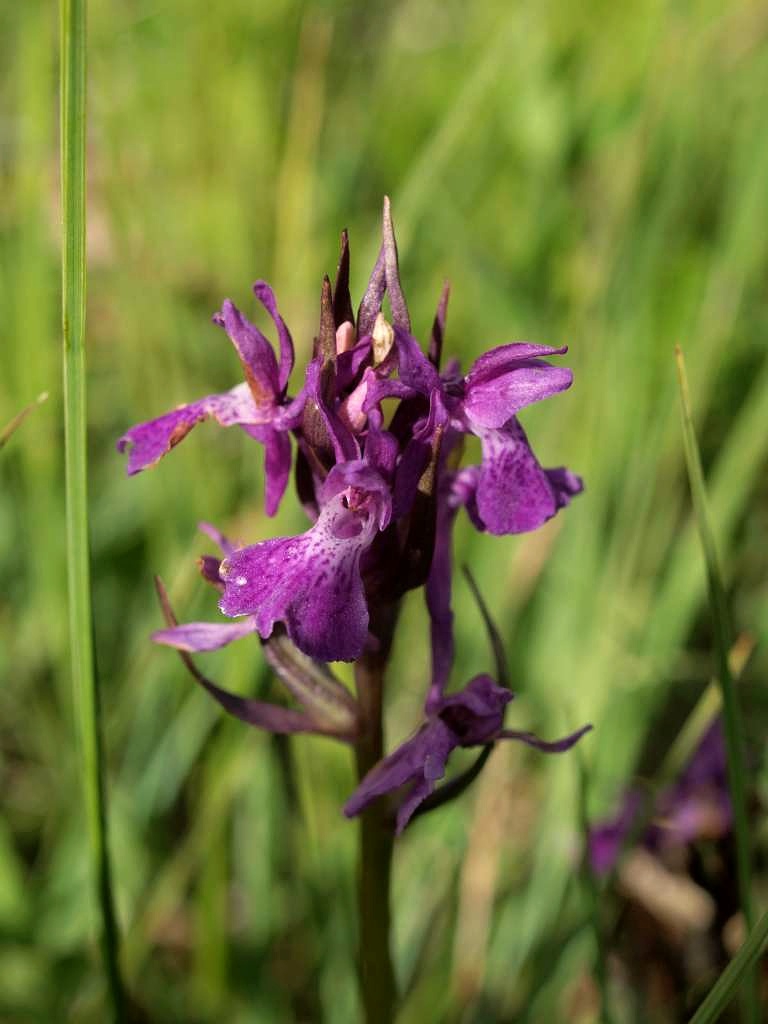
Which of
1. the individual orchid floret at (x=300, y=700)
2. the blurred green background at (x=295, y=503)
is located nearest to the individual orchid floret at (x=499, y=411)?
the individual orchid floret at (x=300, y=700)

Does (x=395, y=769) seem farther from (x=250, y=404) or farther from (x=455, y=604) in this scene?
(x=455, y=604)

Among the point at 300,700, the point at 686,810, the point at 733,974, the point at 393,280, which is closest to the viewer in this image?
the point at 733,974

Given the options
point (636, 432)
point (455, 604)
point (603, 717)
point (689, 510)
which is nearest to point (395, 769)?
point (603, 717)

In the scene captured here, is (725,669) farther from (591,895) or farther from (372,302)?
(372,302)

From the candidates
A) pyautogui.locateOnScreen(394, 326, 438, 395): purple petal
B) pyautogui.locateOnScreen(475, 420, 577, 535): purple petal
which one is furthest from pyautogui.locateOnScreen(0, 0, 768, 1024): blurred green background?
pyautogui.locateOnScreen(394, 326, 438, 395): purple petal

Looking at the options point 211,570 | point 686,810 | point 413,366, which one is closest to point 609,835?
point 686,810

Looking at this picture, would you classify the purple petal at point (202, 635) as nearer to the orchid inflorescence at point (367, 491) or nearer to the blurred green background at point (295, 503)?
the orchid inflorescence at point (367, 491)

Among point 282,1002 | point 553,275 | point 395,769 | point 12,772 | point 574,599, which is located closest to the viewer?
point 395,769
